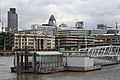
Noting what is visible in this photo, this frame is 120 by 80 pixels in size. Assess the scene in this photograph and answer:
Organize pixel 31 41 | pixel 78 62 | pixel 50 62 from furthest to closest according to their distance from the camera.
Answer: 1. pixel 31 41
2. pixel 78 62
3. pixel 50 62

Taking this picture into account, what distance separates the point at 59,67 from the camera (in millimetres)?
55250

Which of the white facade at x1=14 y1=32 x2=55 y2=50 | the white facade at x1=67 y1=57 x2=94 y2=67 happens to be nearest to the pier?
the white facade at x1=67 y1=57 x2=94 y2=67

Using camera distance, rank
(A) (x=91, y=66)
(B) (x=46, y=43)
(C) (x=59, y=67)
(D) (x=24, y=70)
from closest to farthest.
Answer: (D) (x=24, y=70), (C) (x=59, y=67), (A) (x=91, y=66), (B) (x=46, y=43)

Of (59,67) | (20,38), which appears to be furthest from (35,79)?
(20,38)

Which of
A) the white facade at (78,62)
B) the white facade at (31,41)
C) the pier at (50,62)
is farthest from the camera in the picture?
the white facade at (31,41)

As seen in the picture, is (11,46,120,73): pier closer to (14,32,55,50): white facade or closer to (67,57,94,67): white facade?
(67,57,94,67): white facade

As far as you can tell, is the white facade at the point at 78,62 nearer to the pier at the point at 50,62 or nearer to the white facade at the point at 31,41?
the pier at the point at 50,62

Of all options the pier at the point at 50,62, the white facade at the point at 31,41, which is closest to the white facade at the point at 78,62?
the pier at the point at 50,62

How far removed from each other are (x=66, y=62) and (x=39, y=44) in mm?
107650

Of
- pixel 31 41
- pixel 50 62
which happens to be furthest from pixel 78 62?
pixel 31 41

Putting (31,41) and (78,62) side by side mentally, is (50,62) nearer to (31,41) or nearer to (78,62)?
(78,62)

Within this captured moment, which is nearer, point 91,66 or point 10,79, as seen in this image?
point 10,79

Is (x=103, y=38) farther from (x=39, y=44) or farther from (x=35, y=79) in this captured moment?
(x=35, y=79)

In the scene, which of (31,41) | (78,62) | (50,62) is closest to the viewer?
(50,62)
